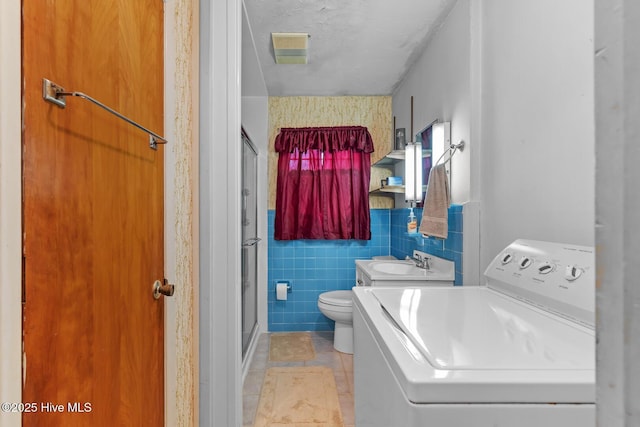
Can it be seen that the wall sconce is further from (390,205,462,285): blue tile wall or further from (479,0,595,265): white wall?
(479,0,595,265): white wall

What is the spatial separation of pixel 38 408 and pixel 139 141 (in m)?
0.66

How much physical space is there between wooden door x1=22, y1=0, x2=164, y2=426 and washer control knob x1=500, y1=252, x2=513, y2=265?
1.21m

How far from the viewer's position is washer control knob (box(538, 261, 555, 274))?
1.01 metres

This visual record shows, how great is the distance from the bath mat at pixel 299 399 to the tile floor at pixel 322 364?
36 millimetres

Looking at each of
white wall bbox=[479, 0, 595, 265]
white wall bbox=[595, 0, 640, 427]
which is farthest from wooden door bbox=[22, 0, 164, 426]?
white wall bbox=[479, 0, 595, 265]

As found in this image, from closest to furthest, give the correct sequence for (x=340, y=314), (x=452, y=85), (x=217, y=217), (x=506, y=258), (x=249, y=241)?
(x=506, y=258) < (x=217, y=217) < (x=452, y=85) < (x=340, y=314) < (x=249, y=241)

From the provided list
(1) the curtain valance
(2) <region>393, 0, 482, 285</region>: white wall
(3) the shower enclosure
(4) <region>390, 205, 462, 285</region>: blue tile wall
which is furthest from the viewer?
(1) the curtain valance

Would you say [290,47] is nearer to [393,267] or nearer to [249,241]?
[249,241]

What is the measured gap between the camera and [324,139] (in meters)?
3.29

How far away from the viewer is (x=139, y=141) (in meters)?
0.96

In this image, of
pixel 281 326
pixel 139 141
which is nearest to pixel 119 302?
pixel 139 141

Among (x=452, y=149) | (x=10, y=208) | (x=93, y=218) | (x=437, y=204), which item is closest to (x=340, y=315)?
(x=437, y=204)

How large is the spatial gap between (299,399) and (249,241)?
127 centimetres

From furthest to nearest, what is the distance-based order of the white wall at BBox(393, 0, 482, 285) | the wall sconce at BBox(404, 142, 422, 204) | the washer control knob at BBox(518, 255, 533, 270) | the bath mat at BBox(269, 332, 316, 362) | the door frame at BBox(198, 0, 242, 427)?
1. the bath mat at BBox(269, 332, 316, 362)
2. the wall sconce at BBox(404, 142, 422, 204)
3. the white wall at BBox(393, 0, 482, 285)
4. the door frame at BBox(198, 0, 242, 427)
5. the washer control knob at BBox(518, 255, 533, 270)
